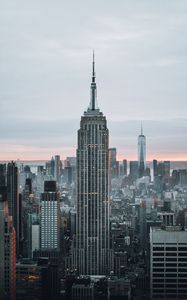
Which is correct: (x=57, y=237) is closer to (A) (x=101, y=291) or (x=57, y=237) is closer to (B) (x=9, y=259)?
(A) (x=101, y=291)

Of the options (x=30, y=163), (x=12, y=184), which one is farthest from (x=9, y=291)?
(x=12, y=184)

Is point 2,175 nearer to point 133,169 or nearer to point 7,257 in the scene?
point 133,169

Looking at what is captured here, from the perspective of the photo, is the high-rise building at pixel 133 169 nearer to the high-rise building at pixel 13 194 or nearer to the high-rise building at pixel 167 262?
the high-rise building at pixel 167 262

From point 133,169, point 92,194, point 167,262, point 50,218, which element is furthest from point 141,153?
point 92,194

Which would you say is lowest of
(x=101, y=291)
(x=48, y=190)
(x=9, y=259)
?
(x=101, y=291)

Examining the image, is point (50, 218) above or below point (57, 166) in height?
below

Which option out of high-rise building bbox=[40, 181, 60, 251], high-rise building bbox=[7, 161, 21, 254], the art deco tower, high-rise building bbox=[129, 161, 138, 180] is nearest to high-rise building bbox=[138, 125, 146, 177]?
high-rise building bbox=[129, 161, 138, 180]

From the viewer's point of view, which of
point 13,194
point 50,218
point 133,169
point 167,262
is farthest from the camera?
point 50,218

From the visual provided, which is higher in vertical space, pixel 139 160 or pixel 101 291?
pixel 139 160
